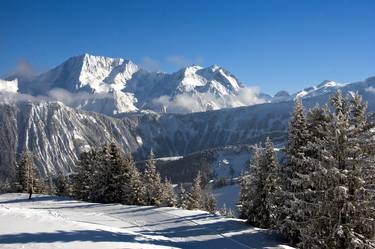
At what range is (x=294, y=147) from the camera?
36.8 meters

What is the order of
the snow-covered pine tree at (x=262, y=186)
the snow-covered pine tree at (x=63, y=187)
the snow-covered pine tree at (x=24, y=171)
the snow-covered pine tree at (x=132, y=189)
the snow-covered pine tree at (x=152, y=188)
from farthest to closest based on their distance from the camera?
the snow-covered pine tree at (x=63, y=187) → the snow-covered pine tree at (x=24, y=171) → the snow-covered pine tree at (x=152, y=188) → the snow-covered pine tree at (x=132, y=189) → the snow-covered pine tree at (x=262, y=186)

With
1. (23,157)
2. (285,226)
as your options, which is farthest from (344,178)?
(23,157)

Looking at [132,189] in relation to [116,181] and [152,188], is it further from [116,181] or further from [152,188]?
[152,188]

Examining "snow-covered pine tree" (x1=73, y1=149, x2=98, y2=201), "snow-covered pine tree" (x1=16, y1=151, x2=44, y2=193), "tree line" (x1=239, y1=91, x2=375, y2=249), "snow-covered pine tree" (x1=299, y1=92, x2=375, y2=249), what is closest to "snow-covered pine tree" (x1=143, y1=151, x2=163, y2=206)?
"snow-covered pine tree" (x1=73, y1=149, x2=98, y2=201)

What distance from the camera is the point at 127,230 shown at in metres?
33.8

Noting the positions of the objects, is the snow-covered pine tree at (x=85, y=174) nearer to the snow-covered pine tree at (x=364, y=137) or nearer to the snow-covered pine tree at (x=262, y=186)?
the snow-covered pine tree at (x=262, y=186)

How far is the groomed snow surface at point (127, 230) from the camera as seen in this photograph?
26.6 metres

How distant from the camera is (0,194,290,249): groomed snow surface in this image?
26609 millimetres

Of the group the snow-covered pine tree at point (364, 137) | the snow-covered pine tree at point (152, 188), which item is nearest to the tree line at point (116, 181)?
the snow-covered pine tree at point (152, 188)

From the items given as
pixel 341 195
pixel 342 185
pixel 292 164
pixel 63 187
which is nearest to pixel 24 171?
pixel 63 187

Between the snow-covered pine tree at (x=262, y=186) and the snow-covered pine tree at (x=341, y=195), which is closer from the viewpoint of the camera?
the snow-covered pine tree at (x=341, y=195)

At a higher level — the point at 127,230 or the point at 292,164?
the point at 292,164

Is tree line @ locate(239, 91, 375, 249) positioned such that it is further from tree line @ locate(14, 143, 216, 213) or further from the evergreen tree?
the evergreen tree

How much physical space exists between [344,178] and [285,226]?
8.72 meters
